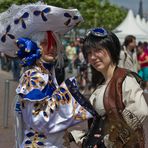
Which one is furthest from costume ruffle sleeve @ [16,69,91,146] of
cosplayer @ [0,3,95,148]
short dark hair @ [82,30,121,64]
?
short dark hair @ [82,30,121,64]

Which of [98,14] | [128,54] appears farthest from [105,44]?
[98,14]

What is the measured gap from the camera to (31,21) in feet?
10.8

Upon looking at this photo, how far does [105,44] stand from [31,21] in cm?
48

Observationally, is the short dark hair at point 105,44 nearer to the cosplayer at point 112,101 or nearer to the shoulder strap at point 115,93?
the cosplayer at point 112,101

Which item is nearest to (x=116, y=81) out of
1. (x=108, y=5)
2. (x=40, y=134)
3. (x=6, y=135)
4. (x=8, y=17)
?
(x=40, y=134)

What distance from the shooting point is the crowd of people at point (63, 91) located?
3.09 m

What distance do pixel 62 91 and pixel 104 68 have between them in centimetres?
31

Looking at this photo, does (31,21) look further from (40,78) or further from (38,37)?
(40,78)

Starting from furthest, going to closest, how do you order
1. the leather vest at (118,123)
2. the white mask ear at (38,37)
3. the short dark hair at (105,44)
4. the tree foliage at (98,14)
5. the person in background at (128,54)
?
1. the tree foliage at (98,14)
2. the person in background at (128,54)
3. the white mask ear at (38,37)
4. the short dark hair at (105,44)
5. the leather vest at (118,123)

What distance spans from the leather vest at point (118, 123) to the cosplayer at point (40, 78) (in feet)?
0.45

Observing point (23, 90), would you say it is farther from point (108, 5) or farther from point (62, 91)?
point (108, 5)

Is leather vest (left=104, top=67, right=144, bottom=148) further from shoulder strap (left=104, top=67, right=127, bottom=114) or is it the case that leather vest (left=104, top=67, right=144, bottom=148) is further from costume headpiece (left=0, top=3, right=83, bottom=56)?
costume headpiece (left=0, top=3, right=83, bottom=56)

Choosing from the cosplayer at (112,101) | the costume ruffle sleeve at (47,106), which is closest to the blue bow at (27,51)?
the costume ruffle sleeve at (47,106)

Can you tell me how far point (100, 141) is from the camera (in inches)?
123
